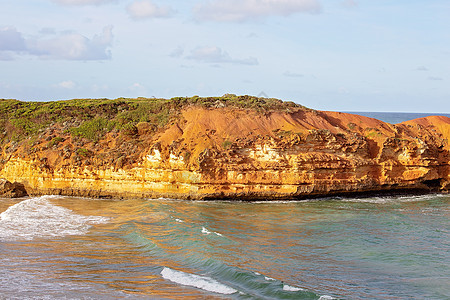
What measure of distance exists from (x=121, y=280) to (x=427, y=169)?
2242cm

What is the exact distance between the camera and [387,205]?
26891 millimetres

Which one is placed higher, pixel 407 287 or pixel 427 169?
pixel 427 169

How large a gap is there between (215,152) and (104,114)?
10.7 metres

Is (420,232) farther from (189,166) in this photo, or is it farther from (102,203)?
(102,203)

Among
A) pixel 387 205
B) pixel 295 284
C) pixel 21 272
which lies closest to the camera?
pixel 295 284

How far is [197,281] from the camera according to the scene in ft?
46.9

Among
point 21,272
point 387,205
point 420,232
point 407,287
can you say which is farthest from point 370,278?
point 387,205

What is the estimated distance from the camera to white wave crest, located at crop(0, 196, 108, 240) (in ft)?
66.6

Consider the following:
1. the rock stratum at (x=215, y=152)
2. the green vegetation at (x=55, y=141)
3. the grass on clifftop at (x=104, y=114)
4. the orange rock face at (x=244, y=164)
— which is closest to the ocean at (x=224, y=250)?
the orange rock face at (x=244, y=164)

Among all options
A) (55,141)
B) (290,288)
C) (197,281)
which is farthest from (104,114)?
(290,288)

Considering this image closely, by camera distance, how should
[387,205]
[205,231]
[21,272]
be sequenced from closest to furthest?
1. [21,272]
2. [205,231]
3. [387,205]

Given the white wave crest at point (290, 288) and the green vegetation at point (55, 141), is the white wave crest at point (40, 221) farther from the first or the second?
the white wave crest at point (290, 288)

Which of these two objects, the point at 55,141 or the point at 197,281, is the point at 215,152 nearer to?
the point at 55,141

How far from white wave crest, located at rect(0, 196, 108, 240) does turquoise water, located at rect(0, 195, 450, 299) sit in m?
0.05
